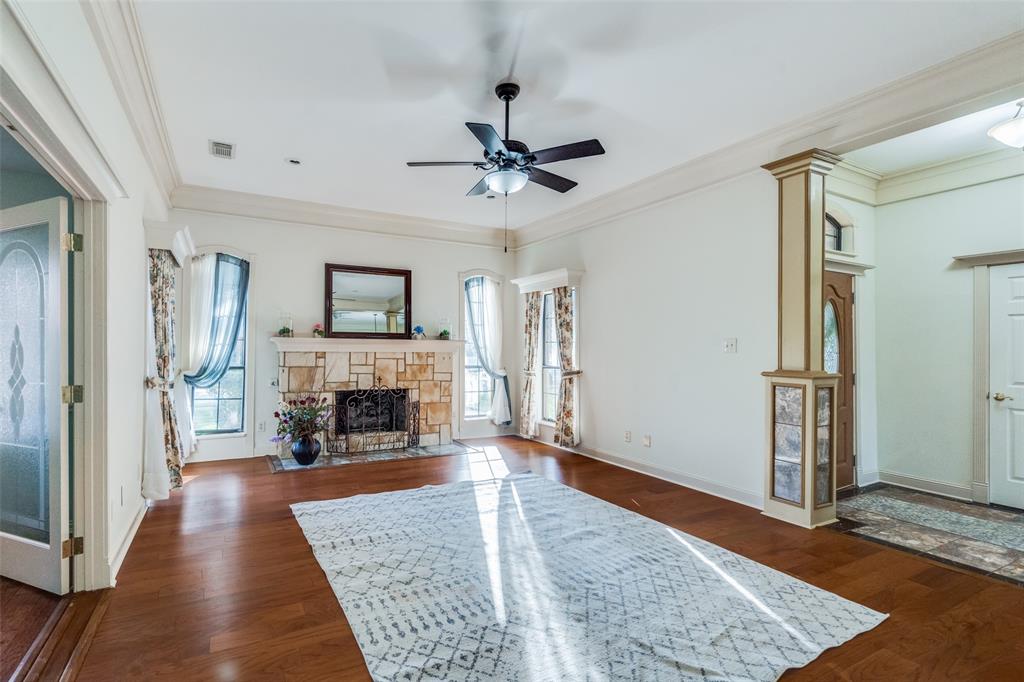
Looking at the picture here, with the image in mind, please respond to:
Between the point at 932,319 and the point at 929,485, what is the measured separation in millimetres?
1561

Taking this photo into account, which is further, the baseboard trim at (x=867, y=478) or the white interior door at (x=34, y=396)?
the baseboard trim at (x=867, y=478)

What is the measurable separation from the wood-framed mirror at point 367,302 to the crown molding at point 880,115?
3.34m

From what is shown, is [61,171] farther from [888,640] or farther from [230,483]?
[888,640]

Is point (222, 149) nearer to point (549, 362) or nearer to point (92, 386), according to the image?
point (92, 386)

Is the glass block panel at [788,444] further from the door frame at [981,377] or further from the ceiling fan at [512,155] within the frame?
the ceiling fan at [512,155]

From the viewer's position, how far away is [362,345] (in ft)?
21.0

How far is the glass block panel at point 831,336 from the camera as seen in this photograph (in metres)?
4.88

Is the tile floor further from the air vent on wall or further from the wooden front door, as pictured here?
the air vent on wall

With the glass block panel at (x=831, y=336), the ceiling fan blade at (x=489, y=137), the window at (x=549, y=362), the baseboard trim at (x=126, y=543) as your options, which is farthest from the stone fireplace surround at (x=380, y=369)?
the glass block panel at (x=831, y=336)

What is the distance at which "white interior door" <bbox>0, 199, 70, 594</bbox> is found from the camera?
2.68 meters

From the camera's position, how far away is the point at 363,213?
6.55m

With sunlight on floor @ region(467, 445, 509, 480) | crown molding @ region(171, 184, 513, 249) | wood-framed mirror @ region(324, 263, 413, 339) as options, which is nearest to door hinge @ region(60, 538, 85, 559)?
sunlight on floor @ region(467, 445, 509, 480)

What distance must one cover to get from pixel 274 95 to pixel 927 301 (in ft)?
19.4

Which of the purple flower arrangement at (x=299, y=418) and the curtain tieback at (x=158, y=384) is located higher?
the curtain tieback at (x=158, y=384)
